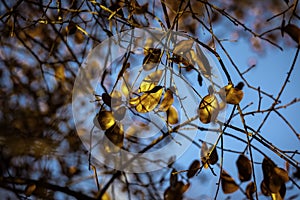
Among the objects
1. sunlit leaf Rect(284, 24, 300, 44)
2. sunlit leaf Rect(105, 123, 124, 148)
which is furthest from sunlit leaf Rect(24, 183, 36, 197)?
sunlit leaf Rect(284, 24, 300, 44)

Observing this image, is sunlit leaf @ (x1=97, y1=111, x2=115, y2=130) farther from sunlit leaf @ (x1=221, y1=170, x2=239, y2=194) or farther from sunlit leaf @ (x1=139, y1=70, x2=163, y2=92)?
sunlit leaf @ (x1=221, y1=170, x2=239, y2=194)

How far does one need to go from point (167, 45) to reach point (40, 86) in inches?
43.3

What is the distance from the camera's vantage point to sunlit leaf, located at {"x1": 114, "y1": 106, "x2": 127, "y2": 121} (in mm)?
717

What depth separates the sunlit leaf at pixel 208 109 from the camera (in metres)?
0.69

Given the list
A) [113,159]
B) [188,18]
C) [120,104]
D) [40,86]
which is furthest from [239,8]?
[120,104]

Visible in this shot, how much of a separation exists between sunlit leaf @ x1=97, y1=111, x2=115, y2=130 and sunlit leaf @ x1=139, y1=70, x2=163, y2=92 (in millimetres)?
72

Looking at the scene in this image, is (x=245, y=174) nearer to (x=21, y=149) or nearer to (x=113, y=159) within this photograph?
(x=113, y=159)

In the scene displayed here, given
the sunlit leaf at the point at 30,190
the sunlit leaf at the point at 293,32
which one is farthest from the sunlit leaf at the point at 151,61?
the sunlit leaf at the point at 30,190

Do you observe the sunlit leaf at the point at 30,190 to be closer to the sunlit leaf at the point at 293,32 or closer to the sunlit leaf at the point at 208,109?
the sunlit leaf at the point at 208,109

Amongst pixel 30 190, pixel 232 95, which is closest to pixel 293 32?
pixel 232 95

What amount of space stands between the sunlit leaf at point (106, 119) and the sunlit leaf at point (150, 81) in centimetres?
7

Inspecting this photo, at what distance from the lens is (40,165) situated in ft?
5.05

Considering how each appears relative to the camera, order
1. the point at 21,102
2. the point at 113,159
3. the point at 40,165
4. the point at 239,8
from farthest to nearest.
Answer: the point at 239,8 < the point at 21,102 < the point at 40,165 < the point at 113,159

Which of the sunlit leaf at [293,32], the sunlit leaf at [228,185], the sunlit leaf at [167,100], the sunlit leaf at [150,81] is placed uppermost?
the sunlit leaf at [293,32]
